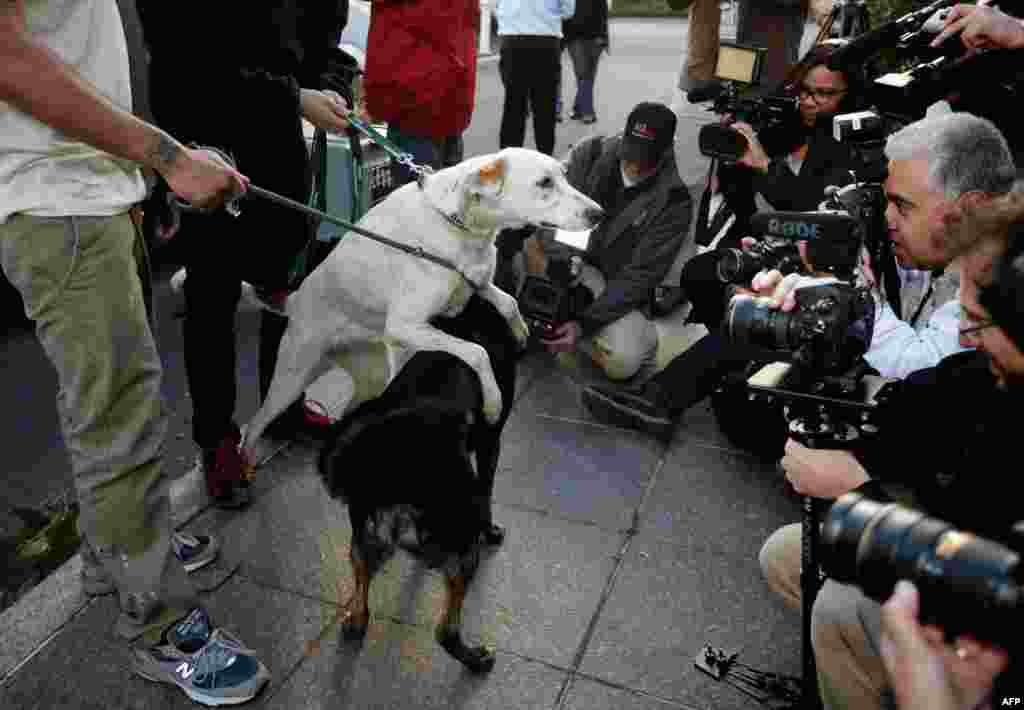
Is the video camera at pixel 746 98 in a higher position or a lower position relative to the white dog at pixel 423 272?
higher

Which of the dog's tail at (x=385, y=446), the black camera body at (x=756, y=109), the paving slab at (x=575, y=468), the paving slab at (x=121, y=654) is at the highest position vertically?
the black camera body at (x=756, y=109)

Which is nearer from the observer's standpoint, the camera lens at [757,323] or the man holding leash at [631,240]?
the camera lens at [757,323]

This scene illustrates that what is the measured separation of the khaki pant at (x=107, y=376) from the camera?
1.91 m

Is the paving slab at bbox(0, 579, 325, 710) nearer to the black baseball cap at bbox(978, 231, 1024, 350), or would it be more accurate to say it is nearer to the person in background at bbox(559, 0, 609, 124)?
the black baseball cap at bbox(978, 231, 1024, 350)

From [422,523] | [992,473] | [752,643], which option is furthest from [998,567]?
[752,643]

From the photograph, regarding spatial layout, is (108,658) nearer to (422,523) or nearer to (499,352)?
(422,523)

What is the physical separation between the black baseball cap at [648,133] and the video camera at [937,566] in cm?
306

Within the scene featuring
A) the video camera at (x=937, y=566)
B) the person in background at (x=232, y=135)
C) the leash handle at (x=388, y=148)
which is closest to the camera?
the video camera at (x=937, y=566)

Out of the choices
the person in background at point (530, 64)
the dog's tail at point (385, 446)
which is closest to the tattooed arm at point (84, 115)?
the dog's tail at point (385, 446)

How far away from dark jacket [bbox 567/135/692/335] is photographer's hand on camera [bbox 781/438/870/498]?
7.03ft

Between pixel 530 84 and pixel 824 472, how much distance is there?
559 centimetres

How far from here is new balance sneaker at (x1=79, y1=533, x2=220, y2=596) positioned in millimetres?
2477

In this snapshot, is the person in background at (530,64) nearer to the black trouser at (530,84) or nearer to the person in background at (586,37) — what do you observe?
the black trouser at (530,84)

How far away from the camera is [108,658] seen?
2.37m
